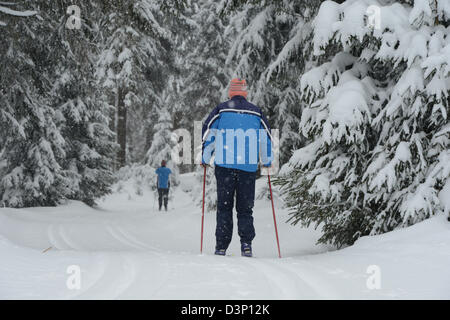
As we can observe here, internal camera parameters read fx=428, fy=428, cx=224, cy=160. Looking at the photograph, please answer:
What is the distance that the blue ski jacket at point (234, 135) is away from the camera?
5547 mm

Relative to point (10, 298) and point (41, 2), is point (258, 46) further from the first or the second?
point (10, 298)

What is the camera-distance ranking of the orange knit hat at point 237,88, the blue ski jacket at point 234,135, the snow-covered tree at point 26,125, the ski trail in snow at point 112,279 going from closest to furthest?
the ski trail in snow at point 112,279, the blue ski jacket at point 234,135, the orange knit hat at point 237,88, the snow-covered tree at point 26,125

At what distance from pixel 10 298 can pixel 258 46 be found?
27.3ft

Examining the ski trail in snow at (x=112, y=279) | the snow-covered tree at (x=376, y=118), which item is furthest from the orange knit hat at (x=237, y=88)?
the ski trail in snow at (x=112, y=279)

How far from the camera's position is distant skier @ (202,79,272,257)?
5.56 meters

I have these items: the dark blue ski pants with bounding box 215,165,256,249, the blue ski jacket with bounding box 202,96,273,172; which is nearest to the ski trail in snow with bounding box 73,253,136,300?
the dark blue ski pants with bounding box 215,165,256,249

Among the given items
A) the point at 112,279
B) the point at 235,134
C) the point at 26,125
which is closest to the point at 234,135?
the point at 235,134

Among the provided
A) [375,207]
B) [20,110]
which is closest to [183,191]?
[20,110]

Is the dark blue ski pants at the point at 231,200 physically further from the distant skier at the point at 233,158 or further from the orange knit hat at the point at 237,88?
the orange knit hat at the point at 237,88

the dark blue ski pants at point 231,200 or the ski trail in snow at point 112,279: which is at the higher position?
the dark blue ski pants at point 231,200

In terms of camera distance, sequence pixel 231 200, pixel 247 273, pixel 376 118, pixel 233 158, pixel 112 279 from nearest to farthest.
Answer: pixel 112 279 < pixel 247 273 < pixel 376 118 < pixel 233 158 < pixel 231 200

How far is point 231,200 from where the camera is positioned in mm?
5637

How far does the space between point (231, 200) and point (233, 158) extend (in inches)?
22.2

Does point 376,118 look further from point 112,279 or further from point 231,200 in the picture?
point 112,279
